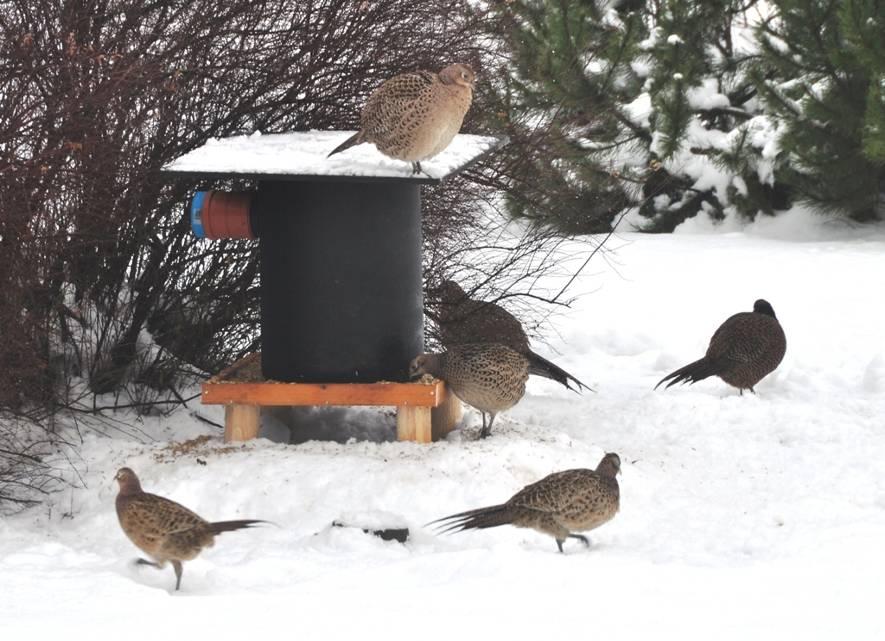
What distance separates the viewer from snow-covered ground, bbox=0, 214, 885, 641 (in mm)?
4352

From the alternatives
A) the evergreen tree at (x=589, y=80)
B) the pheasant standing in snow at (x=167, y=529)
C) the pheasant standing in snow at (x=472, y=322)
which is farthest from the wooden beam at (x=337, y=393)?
the evergreen tree at (x=589, y=80)

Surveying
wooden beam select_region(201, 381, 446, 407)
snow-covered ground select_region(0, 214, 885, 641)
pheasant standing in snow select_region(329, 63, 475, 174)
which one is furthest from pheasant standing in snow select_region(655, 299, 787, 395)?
pheasant standing in snow select_region(329, 63, 475, 174)

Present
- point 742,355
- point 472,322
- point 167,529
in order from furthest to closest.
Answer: point 472,322
point 742,355
point 167,529

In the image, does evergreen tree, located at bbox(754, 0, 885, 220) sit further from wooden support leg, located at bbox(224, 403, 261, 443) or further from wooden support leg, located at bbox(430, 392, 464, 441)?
wooden support leg, located at bbox(224, 403, 261, 443)

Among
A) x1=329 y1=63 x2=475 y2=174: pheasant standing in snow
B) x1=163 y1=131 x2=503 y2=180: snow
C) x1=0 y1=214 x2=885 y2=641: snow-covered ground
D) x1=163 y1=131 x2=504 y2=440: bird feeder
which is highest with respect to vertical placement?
x1=329 y1=63 x2=475 y2=174: pheasant standing in snow

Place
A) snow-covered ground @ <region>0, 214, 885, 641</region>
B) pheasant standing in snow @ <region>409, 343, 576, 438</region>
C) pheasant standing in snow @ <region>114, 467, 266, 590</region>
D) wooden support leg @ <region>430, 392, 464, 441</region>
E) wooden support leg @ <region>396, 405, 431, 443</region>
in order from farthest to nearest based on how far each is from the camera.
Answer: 1. wooden support leg @ <region>430, 392, 464, 441</region>
2. pheasant standing in snow @ <region>409, 343, 576, 438</region>
3. wooden support leg @ <region>396, 405, 431, 443</region>
4. pheasant standing in snow @ <region>114, 467, 266, 590</region>
5. snow-covered ground @ <region>0, 214, 885, 641</region>

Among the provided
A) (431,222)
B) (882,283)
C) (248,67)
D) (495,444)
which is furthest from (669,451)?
(882,283)

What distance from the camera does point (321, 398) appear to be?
6.23 meters

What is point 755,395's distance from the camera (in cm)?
807

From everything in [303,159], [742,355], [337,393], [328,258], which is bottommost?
[742,355]

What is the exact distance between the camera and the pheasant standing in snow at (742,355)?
26.2 feet

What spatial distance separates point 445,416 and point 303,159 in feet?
5.04

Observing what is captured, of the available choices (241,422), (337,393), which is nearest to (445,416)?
(337,393)

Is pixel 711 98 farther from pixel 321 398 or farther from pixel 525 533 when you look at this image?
pixel 525 533
